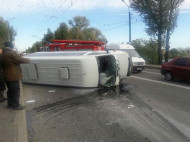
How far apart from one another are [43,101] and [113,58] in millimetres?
3416

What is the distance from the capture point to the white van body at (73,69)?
912 cm

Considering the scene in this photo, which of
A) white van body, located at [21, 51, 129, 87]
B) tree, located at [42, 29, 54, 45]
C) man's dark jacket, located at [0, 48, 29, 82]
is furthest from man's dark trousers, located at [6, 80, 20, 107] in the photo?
tree, located at [42, 29, 54, 45]

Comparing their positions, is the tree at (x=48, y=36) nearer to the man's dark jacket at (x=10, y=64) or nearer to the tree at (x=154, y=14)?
the tree at (x=154, y=14)

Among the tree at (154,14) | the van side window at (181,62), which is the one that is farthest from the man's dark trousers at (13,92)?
the tree at (154,14)

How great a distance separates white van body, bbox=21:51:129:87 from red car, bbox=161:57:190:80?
427 cm

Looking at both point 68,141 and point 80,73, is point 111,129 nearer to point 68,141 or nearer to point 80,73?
point 68,141

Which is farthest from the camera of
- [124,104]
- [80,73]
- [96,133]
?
[80,73]

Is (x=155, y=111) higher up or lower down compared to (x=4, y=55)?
lower down

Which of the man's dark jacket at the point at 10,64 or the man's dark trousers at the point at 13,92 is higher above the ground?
the man's dark jacket at the point at 10,64

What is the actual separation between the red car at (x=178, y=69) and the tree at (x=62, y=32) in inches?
1967

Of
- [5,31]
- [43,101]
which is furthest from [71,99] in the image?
[5,31]

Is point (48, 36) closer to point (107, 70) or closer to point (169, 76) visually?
point (169, 76)

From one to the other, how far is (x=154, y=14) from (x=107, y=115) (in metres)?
20.5

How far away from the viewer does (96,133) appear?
5141 millimetres
